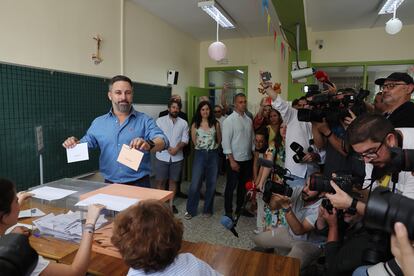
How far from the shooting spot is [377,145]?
1.29 metres

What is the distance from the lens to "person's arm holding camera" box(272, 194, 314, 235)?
1.86 meters

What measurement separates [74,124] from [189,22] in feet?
8.90

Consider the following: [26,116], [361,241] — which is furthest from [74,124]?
[361,241]

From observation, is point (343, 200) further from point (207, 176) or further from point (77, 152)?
point (207, 176)

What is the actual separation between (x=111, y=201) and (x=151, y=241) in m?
0.58

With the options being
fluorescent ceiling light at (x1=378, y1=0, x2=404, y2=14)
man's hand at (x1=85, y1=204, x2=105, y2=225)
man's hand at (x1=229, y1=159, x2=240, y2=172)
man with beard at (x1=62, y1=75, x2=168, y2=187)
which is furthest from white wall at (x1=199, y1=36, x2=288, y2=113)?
man's hand at (x1=85, y1=204, x2=105, y2=225)

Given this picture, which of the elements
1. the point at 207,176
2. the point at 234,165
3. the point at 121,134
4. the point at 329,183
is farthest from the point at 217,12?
the point at 329,183

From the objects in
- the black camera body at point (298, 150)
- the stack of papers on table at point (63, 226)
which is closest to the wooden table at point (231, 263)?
the stack of papers on table at point (63, 226)

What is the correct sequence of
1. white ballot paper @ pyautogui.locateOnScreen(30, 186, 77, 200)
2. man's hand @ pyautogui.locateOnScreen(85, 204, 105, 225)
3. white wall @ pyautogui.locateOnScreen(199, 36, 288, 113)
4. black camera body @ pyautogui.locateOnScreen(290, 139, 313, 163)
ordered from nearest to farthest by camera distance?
man's hand @ pyautogui.locateOnScreen(85, 204, 105, 225) → white ballot paper @ pyautogui.locateOnScreen(30, 186, 77, 200) → black camera body @ pyautogui.locateOnScreen(290, 139, 313, 163) → white wall @ pyautogui.locateOnScreen(199, 36, 288, 113)

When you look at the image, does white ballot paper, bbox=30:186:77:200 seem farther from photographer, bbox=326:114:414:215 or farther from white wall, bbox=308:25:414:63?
white wall, bbox=308:25:414:63

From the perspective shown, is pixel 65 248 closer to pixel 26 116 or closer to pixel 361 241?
pixel 361 241

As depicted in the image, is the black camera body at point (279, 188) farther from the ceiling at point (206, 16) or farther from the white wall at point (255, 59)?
the white wall at point (255, 59)

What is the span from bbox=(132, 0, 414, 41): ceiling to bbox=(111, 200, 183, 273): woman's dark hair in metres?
3.00

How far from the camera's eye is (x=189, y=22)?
481cm
